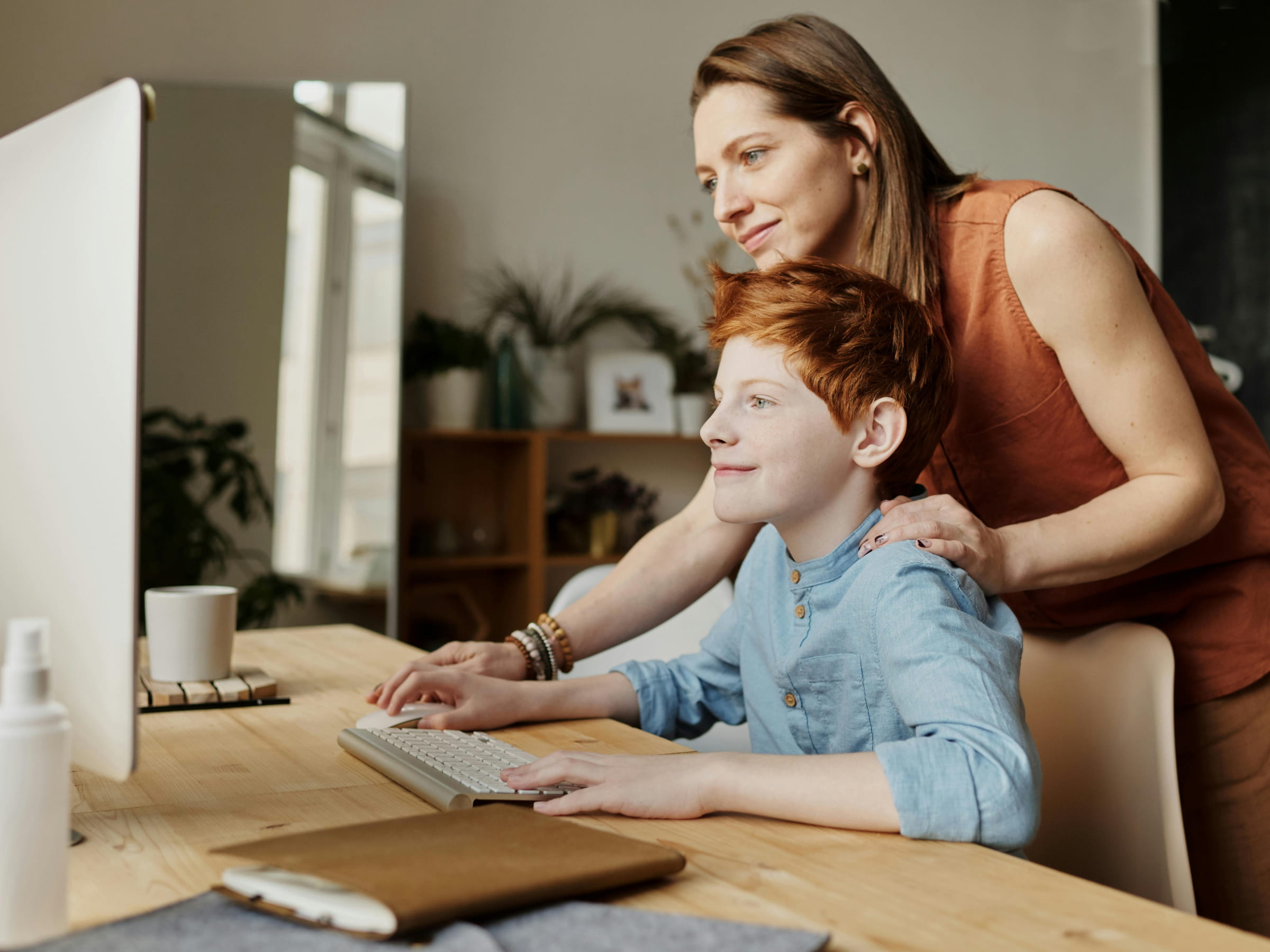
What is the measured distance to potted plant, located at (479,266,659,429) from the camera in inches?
149

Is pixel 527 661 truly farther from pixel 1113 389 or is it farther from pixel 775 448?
pixel 1113 389

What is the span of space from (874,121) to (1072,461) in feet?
1.41

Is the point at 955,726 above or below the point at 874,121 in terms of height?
below

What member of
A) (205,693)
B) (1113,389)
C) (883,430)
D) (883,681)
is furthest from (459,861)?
(1113,389)

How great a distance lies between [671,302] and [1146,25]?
228 cm

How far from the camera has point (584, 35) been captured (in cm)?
398

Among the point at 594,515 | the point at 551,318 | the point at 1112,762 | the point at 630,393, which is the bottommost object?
the point at 1112,762

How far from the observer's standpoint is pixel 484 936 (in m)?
0.57

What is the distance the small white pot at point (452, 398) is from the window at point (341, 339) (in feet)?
0.61

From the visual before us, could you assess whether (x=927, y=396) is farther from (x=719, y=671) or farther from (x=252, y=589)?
(x=252, y=589)

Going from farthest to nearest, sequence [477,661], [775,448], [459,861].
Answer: [477,661], [775,448], [459,861]

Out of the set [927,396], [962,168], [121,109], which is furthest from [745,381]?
[962,168]

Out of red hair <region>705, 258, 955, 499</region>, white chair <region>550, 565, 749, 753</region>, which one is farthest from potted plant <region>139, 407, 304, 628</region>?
red hair <region>705, 258, 955, 499</region>

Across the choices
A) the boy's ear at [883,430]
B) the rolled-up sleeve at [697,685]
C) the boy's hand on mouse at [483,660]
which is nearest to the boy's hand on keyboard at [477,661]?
the boy's hand on mouse at [483,660]
